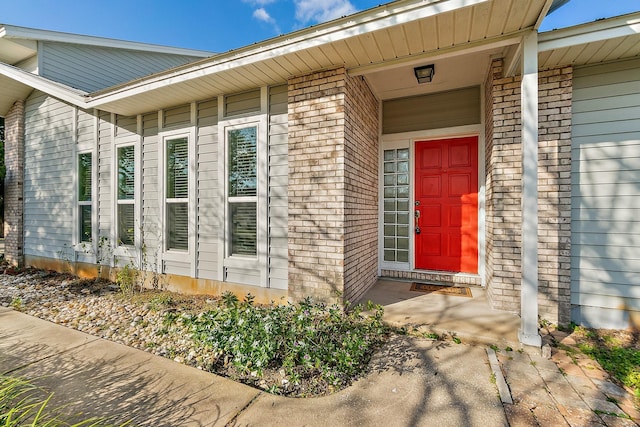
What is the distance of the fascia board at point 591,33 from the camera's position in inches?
96.9

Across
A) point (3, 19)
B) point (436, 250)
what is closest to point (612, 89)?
point (436, 250)

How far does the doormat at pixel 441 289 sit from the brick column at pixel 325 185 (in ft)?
3.27

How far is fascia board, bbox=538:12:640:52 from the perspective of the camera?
2461mm

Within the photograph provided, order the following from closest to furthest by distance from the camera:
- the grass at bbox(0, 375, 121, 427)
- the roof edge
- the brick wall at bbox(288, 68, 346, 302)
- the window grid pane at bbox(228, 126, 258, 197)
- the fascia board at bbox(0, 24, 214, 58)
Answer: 1. the grass at bbox(0, 375, 121, 427)
2. the brick wall at bbox(288, 68, 346, 302)
3. the window grid pane at bbox(228, 126, 258, 197)
4. the roof edge
5. the fascia board at bbox(0, 24, 214, 58)

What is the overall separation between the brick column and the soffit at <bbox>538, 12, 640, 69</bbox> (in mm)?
1963

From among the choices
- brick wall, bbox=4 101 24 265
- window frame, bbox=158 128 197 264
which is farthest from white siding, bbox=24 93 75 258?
window frame, bbox=158 128 197 264

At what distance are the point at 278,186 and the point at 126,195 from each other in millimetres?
3309

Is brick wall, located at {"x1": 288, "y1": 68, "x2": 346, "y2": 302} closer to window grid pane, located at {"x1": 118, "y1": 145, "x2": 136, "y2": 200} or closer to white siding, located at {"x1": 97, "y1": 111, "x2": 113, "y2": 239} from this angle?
window grid pane, located at {"x1": 118, "y1": 145, "x2": 136, "y2": 200}

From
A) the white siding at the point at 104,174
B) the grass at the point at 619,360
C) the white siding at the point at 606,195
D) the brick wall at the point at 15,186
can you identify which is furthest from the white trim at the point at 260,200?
the brick wall at the point at 15,186

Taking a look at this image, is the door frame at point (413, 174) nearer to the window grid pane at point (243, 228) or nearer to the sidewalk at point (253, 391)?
the sidewalk at point (253, 391)

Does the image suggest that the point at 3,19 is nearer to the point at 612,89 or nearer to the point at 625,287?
the point at 612,89

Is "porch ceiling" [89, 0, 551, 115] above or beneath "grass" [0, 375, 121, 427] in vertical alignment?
above

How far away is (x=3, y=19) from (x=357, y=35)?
8.00 m

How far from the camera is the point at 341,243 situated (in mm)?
3240
